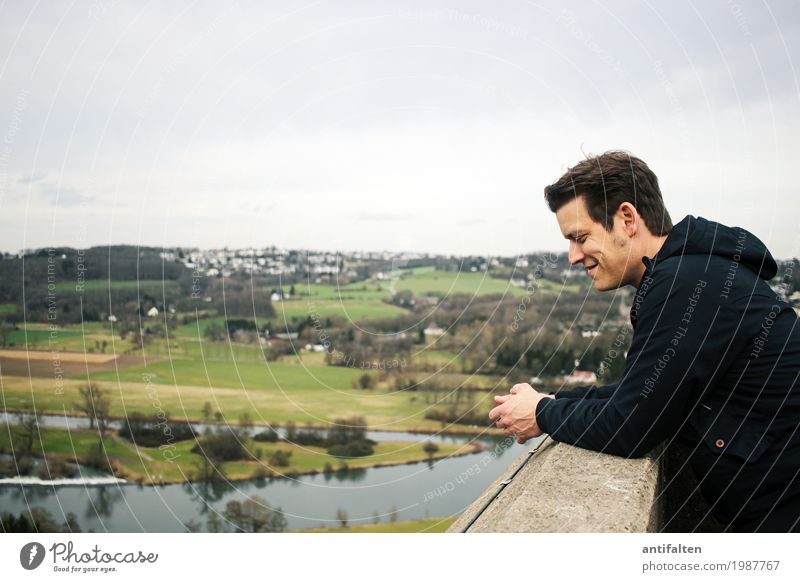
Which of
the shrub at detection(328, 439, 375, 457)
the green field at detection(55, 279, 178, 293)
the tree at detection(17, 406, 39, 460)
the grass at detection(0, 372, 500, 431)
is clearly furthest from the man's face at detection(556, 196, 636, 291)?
the grass at detection(0, 372, 500, 431)

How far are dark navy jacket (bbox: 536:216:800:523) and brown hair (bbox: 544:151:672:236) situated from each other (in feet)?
1.06

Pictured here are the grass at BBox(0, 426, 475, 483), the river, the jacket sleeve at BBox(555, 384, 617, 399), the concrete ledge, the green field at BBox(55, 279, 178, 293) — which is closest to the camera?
the concrete ledge

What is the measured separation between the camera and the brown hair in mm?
2484

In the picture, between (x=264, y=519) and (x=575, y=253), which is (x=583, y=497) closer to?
(x=575, y=253)

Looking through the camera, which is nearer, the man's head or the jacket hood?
the jacket hood

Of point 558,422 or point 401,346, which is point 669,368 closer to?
point 558,422

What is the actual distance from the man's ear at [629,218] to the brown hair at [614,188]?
26mm

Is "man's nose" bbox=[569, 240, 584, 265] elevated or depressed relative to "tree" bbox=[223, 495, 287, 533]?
elevated

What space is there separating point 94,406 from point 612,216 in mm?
11676

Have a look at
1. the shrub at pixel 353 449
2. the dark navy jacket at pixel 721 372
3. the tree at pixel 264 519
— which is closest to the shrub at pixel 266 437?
the shrub at pixel 353 449

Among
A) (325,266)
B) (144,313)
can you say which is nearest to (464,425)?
(325,266)

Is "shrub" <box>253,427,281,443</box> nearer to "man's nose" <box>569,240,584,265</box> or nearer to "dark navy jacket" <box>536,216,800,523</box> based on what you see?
"man's nose" <box>569,240,584,265</box>

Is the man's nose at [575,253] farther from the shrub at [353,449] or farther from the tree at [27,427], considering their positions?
the tree at [27,427]

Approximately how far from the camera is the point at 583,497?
2135 mm
